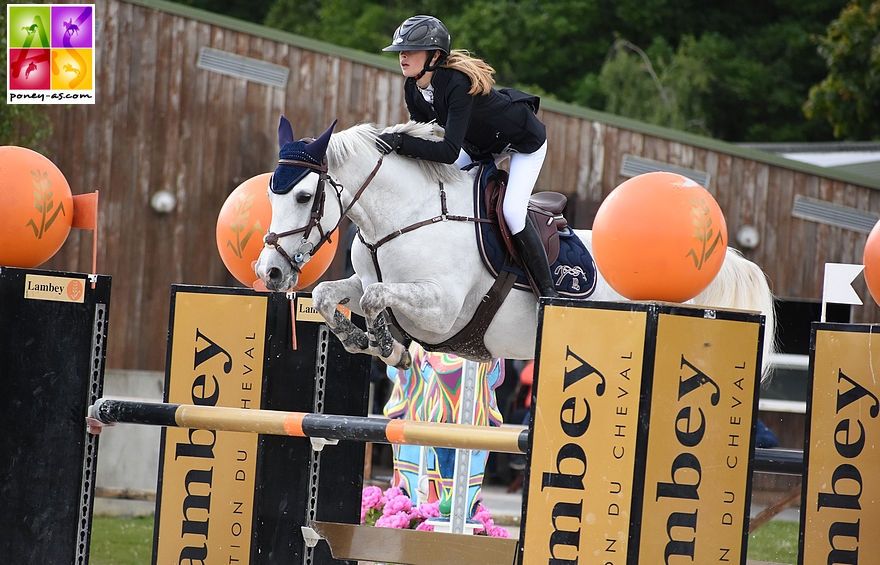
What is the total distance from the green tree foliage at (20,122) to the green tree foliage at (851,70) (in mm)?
10098

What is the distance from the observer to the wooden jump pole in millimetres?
3033

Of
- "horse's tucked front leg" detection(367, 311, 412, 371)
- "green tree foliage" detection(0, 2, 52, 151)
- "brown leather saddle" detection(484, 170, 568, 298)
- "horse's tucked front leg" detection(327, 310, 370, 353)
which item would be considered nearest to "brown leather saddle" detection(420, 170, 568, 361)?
"brown leather saddle" detection(484, 170, 568, 298)

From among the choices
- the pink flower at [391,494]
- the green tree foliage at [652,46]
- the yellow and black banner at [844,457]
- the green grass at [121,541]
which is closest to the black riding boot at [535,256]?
the yellow and black banner at [844,457]

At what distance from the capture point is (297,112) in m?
9.70

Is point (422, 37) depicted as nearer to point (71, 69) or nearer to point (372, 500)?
point (372, 500)

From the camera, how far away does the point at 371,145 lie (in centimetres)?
363

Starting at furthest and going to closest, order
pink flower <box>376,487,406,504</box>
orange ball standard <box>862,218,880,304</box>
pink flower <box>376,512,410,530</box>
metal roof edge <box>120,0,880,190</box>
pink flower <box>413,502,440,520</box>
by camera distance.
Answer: metal roof edge <box>120,0,880,190</box> < pink flower <box>376,487,406,504</box> < pink flower <box>413,502,440,520</box> < pink flower <box>376,512,410,530</box> < orange ball standard <box>862,218,880,304</box>

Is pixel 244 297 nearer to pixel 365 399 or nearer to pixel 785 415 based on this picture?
pixel 365 399

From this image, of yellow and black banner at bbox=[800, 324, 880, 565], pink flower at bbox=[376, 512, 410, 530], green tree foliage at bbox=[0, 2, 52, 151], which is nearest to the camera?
yellow and black banner at bbox=[800, 324, 880, 565]

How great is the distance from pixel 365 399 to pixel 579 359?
1595 mm

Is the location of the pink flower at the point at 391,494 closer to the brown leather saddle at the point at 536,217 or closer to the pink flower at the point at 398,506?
the pink flower at the point at 398,506

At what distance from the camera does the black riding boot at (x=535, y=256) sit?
3.63 metres

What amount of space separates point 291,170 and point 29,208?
1115 mm

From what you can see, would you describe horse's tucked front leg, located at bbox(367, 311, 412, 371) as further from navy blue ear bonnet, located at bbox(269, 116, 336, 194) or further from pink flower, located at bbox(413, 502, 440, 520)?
pink flower, located at bbox(413, 502, 440, 520)
